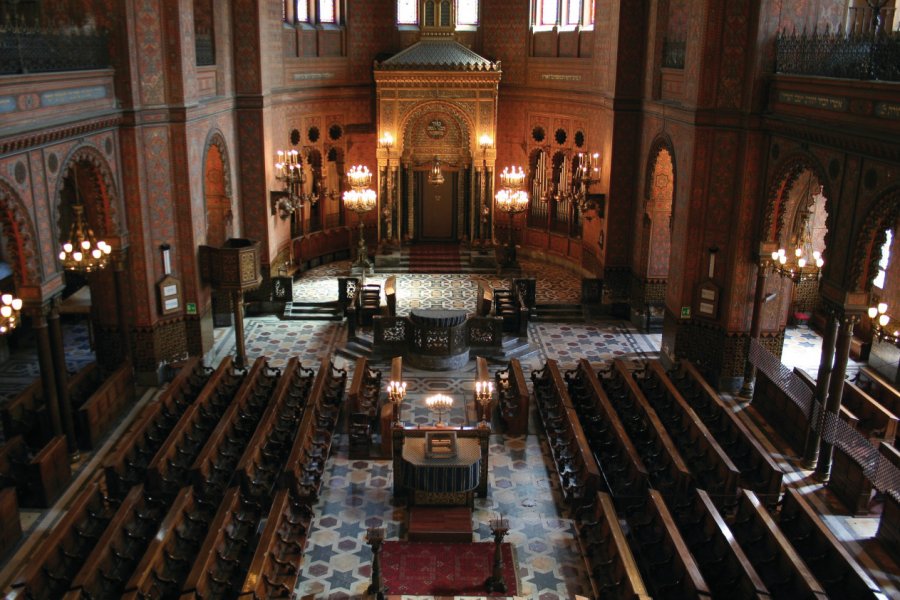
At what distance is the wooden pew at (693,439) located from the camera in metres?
13.4

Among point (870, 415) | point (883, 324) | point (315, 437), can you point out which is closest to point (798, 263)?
point (883, 324)

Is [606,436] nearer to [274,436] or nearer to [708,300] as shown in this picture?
[708,300]

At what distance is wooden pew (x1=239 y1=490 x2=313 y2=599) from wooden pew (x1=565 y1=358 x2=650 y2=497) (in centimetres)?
531

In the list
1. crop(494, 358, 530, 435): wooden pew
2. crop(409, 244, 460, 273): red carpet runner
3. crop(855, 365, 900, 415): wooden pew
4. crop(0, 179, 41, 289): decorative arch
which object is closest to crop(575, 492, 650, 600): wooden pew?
crop(494, 358, 530, 435): wooden pew

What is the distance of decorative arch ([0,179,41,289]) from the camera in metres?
13.2

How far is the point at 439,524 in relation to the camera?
1317 cm

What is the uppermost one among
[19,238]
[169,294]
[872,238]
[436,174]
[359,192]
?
[872,238]

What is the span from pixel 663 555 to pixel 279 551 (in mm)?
5582

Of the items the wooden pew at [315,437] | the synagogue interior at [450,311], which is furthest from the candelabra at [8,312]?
the wooden pew at [315,437]

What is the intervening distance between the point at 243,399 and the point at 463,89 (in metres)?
15.0

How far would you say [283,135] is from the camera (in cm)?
2522

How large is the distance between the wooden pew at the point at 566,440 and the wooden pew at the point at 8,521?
883 cm

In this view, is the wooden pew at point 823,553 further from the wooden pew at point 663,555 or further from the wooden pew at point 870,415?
the wooden pew at point 870,415

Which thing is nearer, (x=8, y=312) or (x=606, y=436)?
(x=8, y=312)
